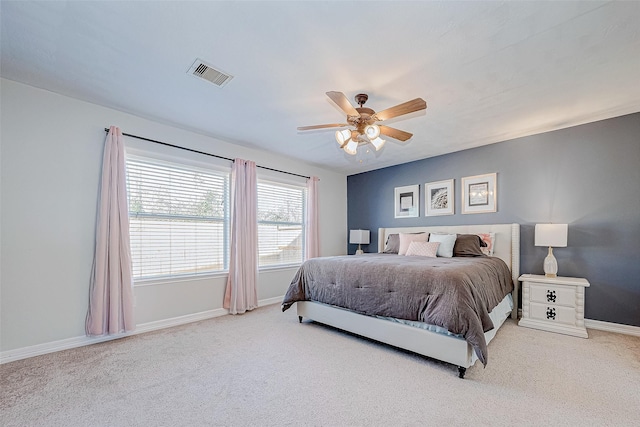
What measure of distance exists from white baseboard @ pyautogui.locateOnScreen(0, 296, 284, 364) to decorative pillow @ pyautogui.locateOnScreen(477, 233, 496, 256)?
3.69m

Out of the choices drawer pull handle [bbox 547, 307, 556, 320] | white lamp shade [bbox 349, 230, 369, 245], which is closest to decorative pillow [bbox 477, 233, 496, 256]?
drawer pull handle [bbox 547, 307, 556, 320]

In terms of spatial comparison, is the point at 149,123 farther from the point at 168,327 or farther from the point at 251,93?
the point at 168,327

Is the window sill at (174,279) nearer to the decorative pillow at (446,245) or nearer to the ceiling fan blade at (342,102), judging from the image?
the ceiling fan blade at (342,102)

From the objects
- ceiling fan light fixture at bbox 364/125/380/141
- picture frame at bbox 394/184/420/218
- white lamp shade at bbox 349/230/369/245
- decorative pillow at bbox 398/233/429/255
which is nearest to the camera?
ceiling fan light fixture at bbox 364/125/380/141

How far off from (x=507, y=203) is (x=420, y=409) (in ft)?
10.8

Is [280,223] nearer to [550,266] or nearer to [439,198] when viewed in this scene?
[439,198]

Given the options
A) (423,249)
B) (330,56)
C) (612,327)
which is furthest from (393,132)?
(612,327)

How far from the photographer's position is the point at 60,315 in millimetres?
2641

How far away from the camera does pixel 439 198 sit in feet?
15.1

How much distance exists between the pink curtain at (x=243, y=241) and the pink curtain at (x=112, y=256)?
121 centimetres

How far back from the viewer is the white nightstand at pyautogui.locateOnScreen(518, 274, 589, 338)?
3.01 metres

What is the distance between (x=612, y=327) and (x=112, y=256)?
551 cm

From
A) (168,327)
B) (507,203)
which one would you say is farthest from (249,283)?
(507,203)

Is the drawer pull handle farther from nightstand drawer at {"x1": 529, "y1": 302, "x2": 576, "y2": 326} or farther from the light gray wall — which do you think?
the light gray wall
